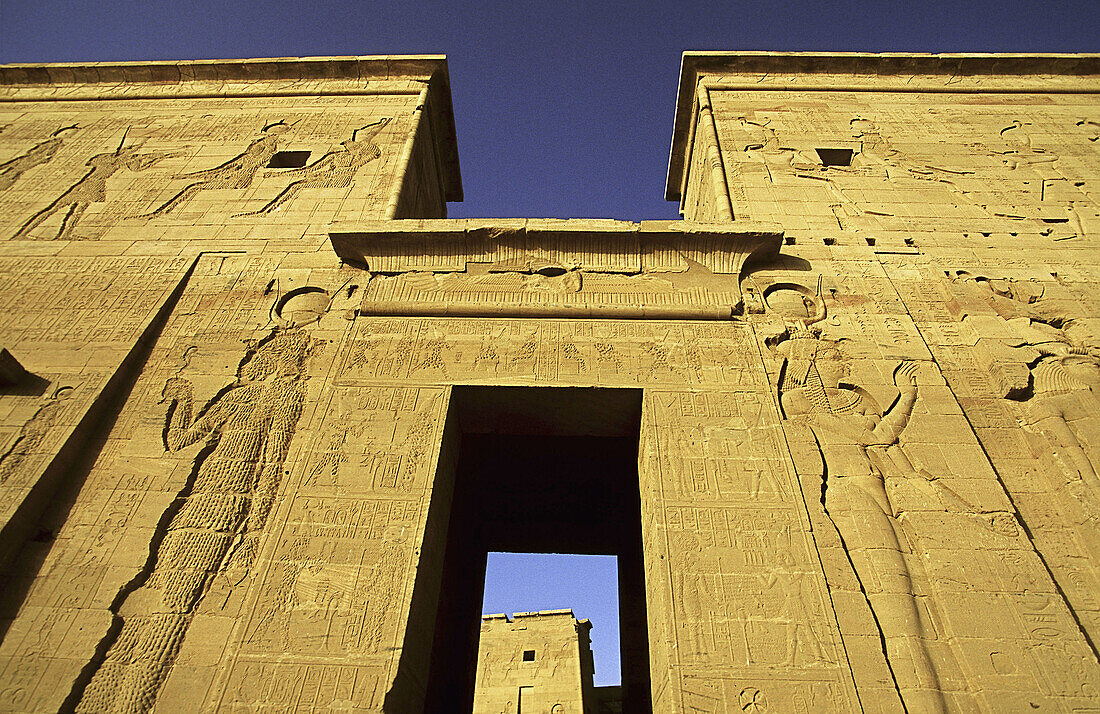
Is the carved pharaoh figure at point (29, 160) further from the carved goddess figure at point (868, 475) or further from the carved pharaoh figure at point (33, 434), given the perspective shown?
the carved goddess figure at point (868, 475)

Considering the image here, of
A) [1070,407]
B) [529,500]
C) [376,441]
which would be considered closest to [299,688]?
[376,441]

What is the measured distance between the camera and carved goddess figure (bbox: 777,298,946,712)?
10.0 ft

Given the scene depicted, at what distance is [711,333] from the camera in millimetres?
4574

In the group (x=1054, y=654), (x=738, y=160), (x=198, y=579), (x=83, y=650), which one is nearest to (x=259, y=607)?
(x=198, y=579)

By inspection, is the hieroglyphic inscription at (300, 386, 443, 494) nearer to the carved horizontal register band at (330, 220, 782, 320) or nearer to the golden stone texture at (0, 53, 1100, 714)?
the golden stone texture at (0, 53, 1100, 714)

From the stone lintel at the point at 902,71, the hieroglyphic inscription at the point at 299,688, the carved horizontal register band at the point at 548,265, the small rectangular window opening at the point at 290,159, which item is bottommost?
the hieroglyphic inscription at the point at 299,688

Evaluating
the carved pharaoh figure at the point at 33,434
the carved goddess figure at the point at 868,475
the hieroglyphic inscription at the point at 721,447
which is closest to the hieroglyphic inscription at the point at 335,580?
the hieroglyphic inscription at the point at 721,447

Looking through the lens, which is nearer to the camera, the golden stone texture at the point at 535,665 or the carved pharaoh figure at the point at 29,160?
the carved pharaoh figure at the point at 29,160

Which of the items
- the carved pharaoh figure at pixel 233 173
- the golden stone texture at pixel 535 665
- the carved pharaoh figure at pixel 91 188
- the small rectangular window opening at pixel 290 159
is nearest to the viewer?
the carved pharaoh figure at pixel 91 188

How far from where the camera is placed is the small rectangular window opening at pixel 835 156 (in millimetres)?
6500

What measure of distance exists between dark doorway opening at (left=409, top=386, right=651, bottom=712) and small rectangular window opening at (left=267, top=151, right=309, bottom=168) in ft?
11.8

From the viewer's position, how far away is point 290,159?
671 cm

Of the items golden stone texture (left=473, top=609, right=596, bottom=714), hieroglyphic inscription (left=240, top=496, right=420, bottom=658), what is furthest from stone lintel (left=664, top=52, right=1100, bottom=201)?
golden stone texture (left=473, top=609, right=596, bottom=714)

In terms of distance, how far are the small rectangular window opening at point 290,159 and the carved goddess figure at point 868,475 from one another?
5.16m
